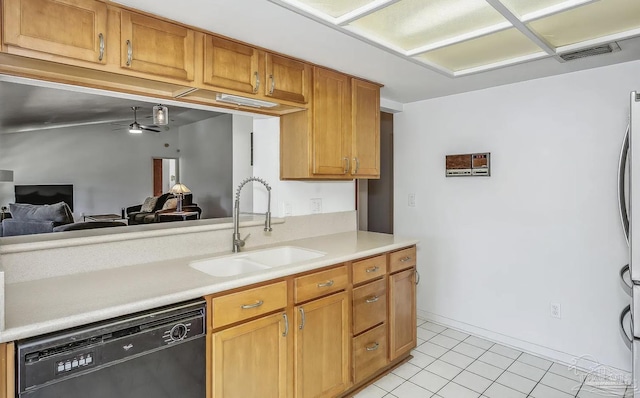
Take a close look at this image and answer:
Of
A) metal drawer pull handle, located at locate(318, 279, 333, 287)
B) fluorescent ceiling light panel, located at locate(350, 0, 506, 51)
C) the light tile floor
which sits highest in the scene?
fluorescent ceiling light panel, located at locate(350, 0, 506, 51)

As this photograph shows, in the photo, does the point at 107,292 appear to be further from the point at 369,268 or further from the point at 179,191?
the point at 179,191

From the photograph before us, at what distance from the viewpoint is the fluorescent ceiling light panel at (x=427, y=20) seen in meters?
1.70

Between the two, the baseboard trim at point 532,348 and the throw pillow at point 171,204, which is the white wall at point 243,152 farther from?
the throw pillow at point 171,204

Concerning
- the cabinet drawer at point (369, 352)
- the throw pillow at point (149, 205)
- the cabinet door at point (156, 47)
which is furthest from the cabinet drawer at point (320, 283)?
the throw pillow at point (149, 205)

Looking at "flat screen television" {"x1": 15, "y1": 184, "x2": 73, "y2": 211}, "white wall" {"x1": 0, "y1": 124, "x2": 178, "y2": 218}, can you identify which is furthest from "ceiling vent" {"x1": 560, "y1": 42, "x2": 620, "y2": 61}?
"flat screen television" {"x1": 15, "y1": 184, "x2": 73, "y2": 211}

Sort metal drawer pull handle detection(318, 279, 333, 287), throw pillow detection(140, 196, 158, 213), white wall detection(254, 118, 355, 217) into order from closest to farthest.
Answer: metal drawer pull handle detection(318, 279, 333, 287), white wall detection(254, 118, 355, 217), throw pillow detection(140, 196, 158, 213)

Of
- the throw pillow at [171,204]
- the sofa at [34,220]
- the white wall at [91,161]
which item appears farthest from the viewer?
the throw pillow at [171,204]

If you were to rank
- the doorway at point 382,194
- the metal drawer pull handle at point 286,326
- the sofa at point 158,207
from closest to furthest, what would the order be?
the metal drawer pull handle at point 286,326 < the doorway at point 382,194 < the sofa at point 158,207

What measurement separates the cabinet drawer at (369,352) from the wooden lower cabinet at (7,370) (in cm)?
162

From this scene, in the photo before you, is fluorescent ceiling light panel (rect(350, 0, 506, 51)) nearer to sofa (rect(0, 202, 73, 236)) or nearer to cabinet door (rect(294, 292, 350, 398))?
cabinet door (rect(294, 292, 350, 398))

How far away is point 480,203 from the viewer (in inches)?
121

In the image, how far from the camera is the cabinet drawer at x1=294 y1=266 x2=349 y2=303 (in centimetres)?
190

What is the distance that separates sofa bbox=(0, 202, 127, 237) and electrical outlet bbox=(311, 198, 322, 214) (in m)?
1.54

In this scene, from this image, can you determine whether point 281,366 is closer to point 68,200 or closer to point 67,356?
point 67,356
